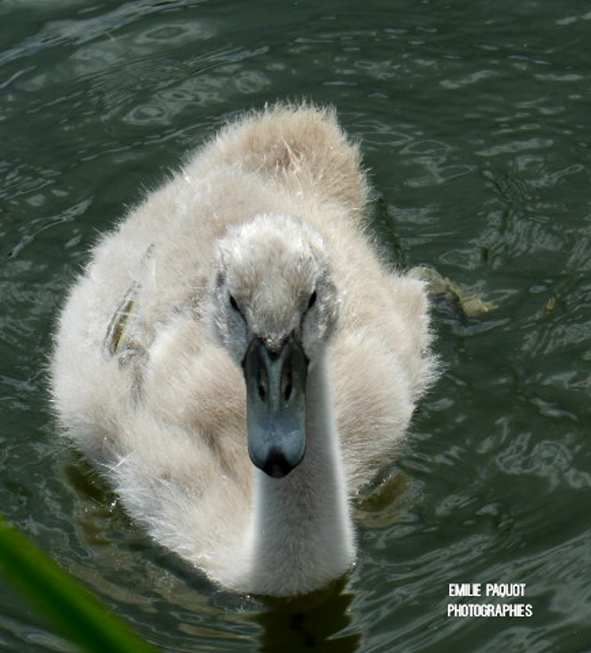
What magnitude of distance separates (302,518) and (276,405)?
2.19 feet

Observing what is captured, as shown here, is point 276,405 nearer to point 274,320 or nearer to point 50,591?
point 274,320

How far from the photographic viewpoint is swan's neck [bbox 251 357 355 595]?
4.12 m

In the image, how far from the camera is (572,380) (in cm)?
539

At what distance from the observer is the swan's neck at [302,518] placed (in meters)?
4.12

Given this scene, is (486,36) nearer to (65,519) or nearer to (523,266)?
(523,266)

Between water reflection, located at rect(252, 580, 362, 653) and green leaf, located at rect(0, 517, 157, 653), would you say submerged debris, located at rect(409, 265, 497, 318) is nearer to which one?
water reflection, located at rect(252, 580, 362, 653)

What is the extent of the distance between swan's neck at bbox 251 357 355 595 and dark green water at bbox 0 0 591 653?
0.17m

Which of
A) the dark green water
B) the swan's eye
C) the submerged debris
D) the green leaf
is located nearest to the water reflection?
the dark green water

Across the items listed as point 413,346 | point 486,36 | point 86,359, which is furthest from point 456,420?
point 486,36

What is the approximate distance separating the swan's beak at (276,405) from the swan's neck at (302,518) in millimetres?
385

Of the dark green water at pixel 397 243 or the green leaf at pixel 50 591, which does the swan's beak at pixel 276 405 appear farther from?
the green leaf at pixel 50 591

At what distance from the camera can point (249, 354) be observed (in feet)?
12.3

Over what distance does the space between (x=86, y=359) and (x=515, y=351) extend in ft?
6.35

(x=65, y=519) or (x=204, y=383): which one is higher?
(x=204, y=383)
